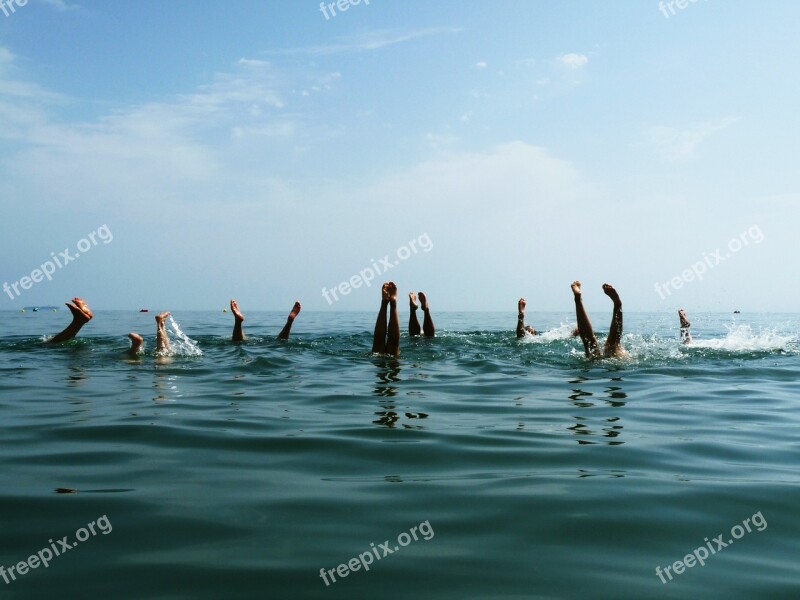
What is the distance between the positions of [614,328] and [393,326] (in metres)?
3.68

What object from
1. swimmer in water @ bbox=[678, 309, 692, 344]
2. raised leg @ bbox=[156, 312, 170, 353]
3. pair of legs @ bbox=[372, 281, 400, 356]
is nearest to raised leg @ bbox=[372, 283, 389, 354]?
pair of legs @ bbox=[372, 281, 400, 356]

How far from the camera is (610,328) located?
1026 centimetres

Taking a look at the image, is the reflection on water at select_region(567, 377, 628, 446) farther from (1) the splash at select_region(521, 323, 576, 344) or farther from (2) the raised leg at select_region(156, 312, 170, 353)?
(2) the raised leg at select_region(156, 312, 170, 353)

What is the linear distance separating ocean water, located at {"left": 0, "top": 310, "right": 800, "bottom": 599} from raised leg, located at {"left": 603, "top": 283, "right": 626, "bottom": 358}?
1.48 m

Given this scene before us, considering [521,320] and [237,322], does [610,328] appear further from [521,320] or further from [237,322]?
[237,322]

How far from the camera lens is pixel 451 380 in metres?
9.34

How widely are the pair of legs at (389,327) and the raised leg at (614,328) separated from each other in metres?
3.23

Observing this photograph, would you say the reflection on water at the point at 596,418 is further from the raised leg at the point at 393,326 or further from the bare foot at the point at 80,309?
the bare foot at the point at 80,309

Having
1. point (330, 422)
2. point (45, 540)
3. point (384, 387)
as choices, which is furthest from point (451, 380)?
point (45, 540)

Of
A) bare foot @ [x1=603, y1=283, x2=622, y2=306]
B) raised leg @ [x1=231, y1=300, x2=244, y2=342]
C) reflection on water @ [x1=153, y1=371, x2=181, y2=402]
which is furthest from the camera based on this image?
raised leg @ [x1=231, y1=300, x2=244, y2=342]

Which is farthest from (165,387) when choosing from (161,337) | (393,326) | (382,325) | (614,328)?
(614,328)

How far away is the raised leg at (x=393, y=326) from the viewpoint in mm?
10062

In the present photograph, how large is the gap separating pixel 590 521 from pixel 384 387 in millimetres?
5135

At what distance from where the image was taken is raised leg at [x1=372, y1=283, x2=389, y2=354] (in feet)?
33.4
